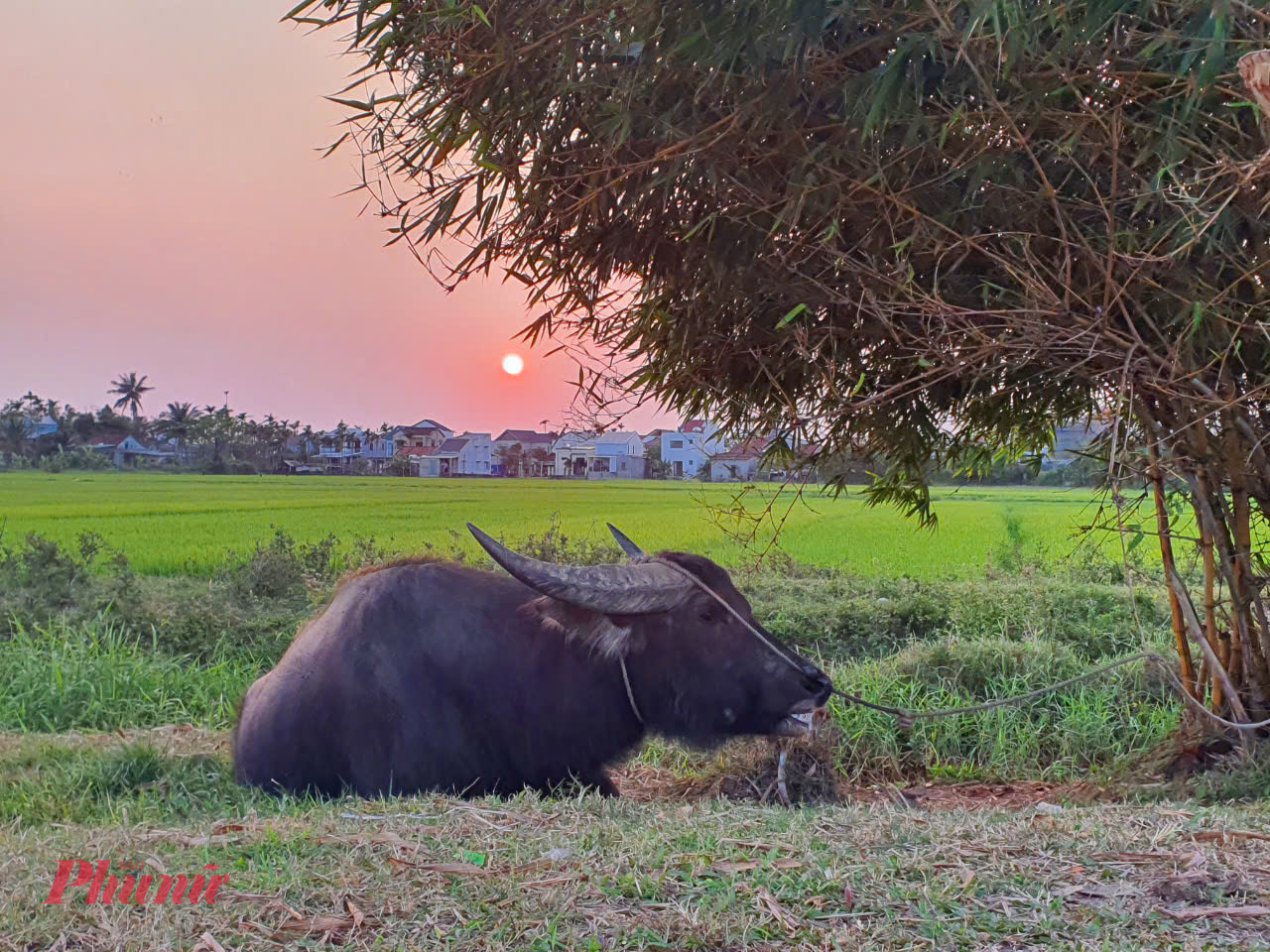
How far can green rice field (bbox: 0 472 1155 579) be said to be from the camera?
911 cm

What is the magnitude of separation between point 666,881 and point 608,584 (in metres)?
1.33

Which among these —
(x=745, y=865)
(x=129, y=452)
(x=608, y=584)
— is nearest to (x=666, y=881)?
(x=745, y=865)

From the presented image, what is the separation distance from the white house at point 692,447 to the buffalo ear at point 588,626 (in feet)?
3.99

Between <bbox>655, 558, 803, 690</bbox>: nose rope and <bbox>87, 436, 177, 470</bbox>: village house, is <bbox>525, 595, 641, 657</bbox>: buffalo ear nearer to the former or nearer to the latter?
<bbox>655, 558, 803, 690</bbox>: nose rope

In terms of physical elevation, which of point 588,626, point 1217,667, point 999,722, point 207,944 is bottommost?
point 999,722

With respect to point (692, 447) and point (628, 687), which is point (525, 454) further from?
point (628, 687)

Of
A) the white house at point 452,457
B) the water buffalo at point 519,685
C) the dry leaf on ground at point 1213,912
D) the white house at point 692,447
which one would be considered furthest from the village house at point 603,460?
the dry leaf on ground at point 1213,912

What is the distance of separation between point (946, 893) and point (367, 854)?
1.17 metres

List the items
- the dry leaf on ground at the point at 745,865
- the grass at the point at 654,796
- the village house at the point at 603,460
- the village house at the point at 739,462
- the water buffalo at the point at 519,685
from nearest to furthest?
1. the grass at the point at 654,796
2. the dry leaf on ground at the point at 745,865
3. the water buffalo at the point at 519,685
4. the village house at the point at 739,462
5. the village house at the point at 603,460

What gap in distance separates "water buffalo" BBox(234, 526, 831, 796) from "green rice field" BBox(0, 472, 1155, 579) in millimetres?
4866

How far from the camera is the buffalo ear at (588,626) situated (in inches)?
131

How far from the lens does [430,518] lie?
33.3 feet

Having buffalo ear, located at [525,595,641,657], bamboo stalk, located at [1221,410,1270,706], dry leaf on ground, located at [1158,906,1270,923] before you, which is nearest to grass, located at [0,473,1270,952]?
dry leaf on ground, located at [1158,906,1270,923]

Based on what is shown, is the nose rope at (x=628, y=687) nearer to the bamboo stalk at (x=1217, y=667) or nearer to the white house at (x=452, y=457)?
the bamboo stalk at (x=1217, y=667)
